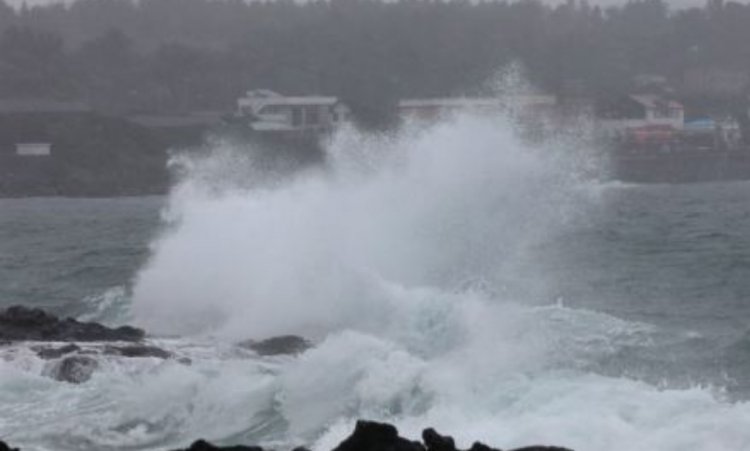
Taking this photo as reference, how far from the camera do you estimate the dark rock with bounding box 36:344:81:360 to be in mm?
18828

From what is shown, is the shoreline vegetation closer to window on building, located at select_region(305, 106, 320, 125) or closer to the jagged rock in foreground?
window on building, located at select_region(305, 106, 320, 125)

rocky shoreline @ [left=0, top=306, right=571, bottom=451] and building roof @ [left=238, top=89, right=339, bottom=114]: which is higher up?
rocky shoreline @ [left=0, top=306, right=571, bottom=451]

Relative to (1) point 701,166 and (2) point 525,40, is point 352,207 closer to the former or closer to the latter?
(1) point 701,166

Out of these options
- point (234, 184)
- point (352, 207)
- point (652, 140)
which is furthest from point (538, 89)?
point (352, 207)

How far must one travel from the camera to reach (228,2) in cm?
12412

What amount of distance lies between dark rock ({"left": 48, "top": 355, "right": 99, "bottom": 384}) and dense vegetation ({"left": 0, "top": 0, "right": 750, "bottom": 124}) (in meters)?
50.4

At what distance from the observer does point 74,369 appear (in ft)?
60.4

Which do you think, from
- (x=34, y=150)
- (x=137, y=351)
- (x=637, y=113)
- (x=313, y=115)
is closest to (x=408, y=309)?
(x=137, y=351)

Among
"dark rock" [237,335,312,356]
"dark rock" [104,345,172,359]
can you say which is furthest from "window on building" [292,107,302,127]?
"dark rock" [104,345,172,359]

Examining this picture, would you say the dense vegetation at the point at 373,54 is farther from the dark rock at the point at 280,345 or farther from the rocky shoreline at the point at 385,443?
the rocky shoreline at the point at 385,443

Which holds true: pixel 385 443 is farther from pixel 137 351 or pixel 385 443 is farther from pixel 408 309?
pixel 408 309

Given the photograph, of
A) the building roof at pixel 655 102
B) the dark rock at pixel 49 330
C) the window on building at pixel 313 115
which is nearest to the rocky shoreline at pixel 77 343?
the dark rock at pixel 49 330

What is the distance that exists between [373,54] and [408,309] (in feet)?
226

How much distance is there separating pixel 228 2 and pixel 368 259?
332 ft
